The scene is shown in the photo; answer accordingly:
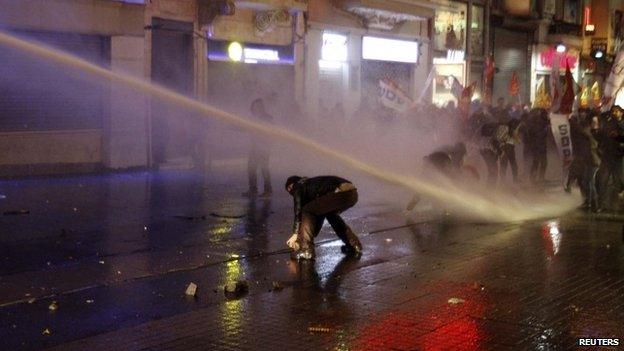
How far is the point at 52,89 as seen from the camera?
18.1m

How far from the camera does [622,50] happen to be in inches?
800

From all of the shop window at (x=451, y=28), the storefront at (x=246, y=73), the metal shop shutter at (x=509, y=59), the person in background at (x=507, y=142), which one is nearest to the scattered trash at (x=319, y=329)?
the person in background at (x=507, y=142)

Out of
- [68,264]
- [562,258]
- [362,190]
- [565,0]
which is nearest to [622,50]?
[362,190]

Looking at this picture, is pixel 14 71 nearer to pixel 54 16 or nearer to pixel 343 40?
pixel 54 16

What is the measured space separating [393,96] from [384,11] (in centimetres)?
587

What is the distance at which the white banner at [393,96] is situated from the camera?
70.5 ft

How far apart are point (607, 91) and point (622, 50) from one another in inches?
39.5

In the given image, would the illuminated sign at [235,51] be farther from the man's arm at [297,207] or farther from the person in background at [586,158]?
the man's arm at [297,207]

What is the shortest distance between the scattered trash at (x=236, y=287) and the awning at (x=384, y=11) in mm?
18261

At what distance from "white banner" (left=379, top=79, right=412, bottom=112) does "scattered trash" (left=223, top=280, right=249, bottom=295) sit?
13.9 metres

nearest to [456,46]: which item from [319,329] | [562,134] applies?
[562,134]

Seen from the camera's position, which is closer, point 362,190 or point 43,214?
point 43,214

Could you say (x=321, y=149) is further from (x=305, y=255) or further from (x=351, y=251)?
(x=305, y=255)

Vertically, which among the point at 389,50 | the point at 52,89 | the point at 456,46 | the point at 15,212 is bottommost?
the point at 15,212
